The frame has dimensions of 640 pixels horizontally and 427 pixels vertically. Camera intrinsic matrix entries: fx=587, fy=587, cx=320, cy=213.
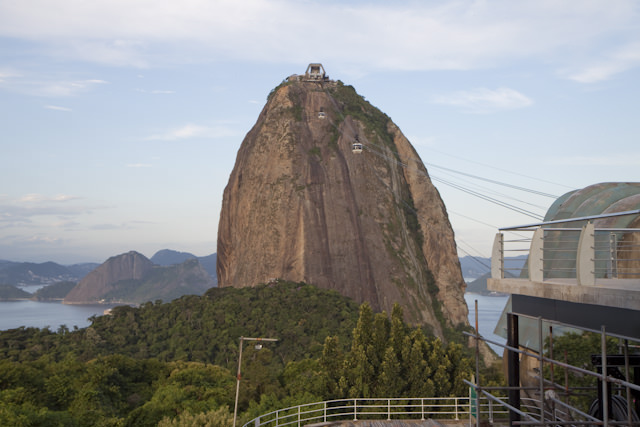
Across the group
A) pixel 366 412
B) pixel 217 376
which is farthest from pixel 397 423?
pixel 217 376

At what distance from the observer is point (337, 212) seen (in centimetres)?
6862

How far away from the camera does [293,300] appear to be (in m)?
58.5

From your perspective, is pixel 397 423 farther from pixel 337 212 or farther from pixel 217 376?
pixel 337 212

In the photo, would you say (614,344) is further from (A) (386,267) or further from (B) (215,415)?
(A) (386,267)

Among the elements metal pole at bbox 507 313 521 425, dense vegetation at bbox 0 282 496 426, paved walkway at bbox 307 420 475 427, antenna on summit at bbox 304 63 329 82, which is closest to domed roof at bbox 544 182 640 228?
dense vegetation at bbox 0 282 496 426

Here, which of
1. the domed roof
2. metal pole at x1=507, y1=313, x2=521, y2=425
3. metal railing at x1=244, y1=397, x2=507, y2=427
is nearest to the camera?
metal pole at x1=507, y1=313, x2=521, y2=425

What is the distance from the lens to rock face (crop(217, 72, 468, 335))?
65938 mm

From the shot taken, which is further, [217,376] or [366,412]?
[217,376]

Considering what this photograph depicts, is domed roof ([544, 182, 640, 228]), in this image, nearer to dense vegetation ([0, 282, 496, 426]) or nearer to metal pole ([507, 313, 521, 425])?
dense vegetation ([0, 282, 496, 426])

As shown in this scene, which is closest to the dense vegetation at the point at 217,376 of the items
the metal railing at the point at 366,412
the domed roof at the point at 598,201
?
the metal railing at the point at 366,412

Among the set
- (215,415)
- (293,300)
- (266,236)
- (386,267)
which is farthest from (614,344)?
(266,236)

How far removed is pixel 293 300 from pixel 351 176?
1955cm

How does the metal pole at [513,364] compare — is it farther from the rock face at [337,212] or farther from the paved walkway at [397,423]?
the rock face at [337,212]

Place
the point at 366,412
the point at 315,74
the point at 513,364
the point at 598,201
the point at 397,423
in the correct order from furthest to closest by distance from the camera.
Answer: the point at 315,74 → the point at 598,201 → the point at 366,412 → the point at 397,423 → the point at 513,364
